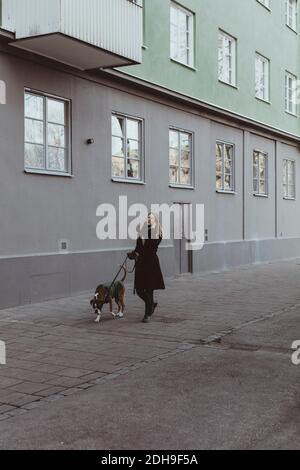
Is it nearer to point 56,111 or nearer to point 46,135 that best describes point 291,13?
point 56,111

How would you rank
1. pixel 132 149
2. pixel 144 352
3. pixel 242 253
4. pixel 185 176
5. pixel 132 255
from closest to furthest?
pixel 144 352 < pixel 132 255 < pixel 132 149 < pixel 185 176 < pixel 242 253

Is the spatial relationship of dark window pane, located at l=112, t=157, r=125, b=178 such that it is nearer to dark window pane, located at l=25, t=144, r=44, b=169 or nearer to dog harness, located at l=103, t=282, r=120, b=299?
dark window pane, located at l=25, t=144, r=44, b=169

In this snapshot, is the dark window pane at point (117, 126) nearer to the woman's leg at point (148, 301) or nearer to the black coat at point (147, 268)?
the black coat at point (147, 268)

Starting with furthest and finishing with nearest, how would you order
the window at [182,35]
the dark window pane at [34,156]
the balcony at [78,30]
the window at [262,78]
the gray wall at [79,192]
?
the window at [262,78] → the window at [182,35] → the dark window pane at [34,156] → the gray wall at [79,192] → the balcony at [78,30]

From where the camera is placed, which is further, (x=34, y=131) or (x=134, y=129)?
(x=134, y=129)

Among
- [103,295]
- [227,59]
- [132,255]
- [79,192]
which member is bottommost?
[103,295]

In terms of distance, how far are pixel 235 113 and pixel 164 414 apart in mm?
16681

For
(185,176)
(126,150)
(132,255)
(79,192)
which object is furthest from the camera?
(185,176)

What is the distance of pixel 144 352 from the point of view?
7.98 meters

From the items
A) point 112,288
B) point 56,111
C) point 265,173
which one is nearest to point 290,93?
point 265,173

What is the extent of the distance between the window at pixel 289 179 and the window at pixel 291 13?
5621 millimetres

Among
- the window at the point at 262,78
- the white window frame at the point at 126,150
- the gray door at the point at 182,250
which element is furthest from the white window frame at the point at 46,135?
the window at the point at 262,78

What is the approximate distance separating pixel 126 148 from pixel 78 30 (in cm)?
410

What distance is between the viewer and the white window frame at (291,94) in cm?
2609
